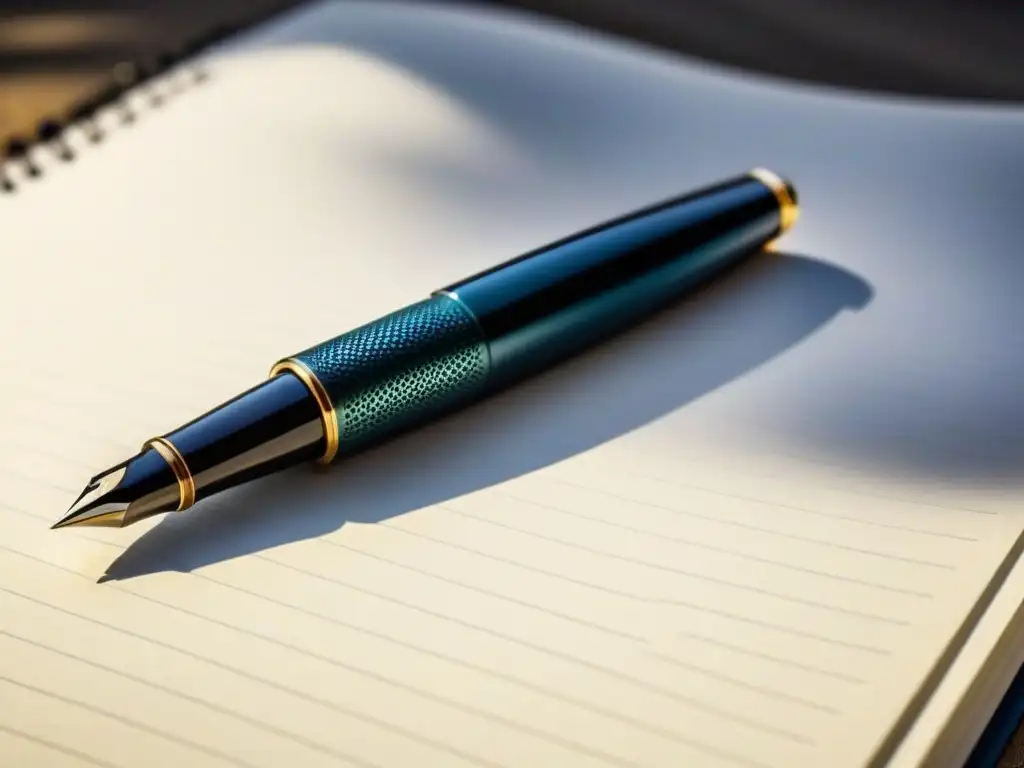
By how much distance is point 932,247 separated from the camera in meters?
0.51

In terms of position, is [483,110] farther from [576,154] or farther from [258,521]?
[258,521]

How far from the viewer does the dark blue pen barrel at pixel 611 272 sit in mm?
436

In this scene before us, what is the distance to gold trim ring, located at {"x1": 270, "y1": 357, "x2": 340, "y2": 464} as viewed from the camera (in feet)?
1.26

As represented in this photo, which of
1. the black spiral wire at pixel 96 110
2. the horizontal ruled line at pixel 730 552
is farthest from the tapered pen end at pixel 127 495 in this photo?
the black spiral wire at pixel 96 110

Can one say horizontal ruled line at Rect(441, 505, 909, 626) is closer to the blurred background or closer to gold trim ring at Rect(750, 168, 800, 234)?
gold trim ring at Rect(750, 168, 800, 234)

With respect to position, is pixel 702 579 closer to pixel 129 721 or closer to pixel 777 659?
pixel 777 659

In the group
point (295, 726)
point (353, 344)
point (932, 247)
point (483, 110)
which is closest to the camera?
point (295, 726)

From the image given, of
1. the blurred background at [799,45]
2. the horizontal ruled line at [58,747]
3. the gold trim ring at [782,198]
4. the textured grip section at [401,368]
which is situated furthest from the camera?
the blurred background at [799,45]

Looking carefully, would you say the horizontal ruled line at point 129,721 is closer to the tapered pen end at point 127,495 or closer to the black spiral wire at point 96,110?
the tapered pen end at point 127,495

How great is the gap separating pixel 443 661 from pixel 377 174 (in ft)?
1.03

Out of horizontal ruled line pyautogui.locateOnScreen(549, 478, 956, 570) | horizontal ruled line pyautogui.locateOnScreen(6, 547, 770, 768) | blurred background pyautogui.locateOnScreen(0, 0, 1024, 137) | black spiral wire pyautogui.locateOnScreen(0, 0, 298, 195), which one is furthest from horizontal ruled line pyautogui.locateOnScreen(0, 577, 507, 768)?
blurred background pyautogui.locateOnScreen(0, 0, 1024, 137)

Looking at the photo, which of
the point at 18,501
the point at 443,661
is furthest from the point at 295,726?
the point at 18,501

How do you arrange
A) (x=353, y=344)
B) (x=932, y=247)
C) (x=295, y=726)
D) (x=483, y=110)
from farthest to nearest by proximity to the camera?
1. (x=483, y=110)
2. (x=932, y=247)
3. (x=353, y=344)
4. (x=295, y=726)

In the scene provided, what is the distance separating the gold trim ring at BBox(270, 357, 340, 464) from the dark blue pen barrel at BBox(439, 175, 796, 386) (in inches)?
2.8
